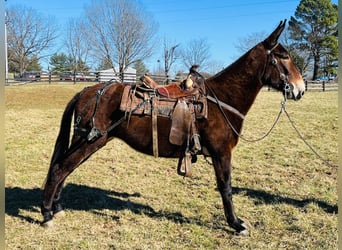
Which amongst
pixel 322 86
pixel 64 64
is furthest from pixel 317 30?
pixel 64 64

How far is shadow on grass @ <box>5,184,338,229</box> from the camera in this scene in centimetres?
414

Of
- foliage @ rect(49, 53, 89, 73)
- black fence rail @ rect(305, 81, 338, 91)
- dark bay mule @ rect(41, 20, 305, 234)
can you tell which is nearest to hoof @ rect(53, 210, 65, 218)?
dark bay mule @ rect(41, 20, 305, 234)

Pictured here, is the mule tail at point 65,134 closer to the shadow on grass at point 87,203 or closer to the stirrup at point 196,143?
the shadow on grass at point 87,203

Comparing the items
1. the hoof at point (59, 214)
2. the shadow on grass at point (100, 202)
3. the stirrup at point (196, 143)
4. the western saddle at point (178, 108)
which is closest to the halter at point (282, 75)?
the western saddle at point (178, 108)

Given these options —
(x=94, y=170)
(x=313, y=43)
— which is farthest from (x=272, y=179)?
(x=313, y=43)

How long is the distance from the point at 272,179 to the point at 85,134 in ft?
11.4

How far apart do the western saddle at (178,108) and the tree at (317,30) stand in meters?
40.4

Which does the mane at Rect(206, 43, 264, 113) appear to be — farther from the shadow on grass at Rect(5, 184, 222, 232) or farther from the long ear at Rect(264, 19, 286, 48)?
the shadow on grass at Rect(5, 184, 222, 232)

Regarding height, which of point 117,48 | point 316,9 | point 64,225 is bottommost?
point 64,225

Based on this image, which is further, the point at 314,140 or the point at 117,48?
the point at 117,48

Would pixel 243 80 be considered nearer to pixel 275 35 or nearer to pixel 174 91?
pixel 275 35

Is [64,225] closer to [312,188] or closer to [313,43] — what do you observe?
[312,188]

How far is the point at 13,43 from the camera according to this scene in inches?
1527

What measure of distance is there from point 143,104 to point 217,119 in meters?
0.93
